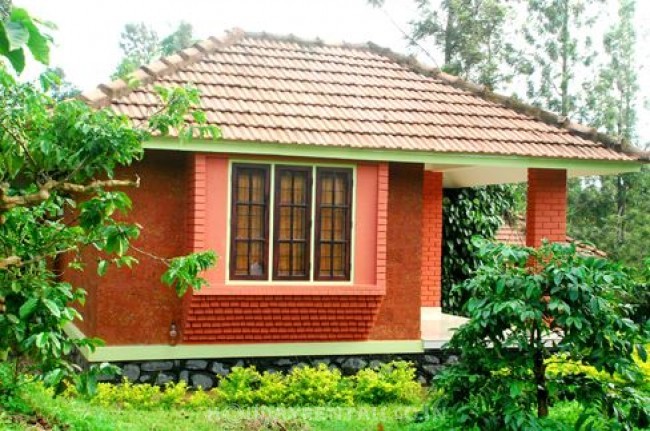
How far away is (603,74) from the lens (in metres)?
30.9

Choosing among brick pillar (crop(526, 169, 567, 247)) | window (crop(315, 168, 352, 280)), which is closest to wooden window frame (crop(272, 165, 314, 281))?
window (crop(315, 168, 352, 280))

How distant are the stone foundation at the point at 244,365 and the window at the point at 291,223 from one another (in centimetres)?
121

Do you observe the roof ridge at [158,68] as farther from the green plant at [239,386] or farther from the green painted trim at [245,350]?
the green plant at [239,386]

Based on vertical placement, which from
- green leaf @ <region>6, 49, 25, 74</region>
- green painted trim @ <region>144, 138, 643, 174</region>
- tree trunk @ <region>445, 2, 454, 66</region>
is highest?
tree trunk @ <region>445, 2, 454, 66</region>

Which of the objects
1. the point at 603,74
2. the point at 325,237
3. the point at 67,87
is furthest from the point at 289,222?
the point at 67,87

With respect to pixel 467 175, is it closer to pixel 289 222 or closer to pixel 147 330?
pixel 289 222

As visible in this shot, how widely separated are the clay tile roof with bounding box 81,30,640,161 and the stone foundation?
113 inches

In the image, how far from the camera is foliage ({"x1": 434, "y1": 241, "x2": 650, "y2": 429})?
A: 6.77 metres

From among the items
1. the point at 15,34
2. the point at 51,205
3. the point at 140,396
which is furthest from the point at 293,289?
the point at 15,34

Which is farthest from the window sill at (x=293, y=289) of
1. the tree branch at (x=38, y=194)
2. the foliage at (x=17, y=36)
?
the foliage at (x=17, y=36)

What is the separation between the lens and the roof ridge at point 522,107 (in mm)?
11617

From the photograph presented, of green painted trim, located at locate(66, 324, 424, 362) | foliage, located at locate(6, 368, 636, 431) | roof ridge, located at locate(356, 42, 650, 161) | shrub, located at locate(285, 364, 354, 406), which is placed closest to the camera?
foliage, located at locate(6, 368, 636, 431)

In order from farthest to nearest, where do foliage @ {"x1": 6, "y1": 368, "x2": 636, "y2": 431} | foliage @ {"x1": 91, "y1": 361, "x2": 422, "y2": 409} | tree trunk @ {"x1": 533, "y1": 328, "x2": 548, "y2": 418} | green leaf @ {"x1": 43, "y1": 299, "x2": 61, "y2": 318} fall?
foliage @ {"x1": 91, "y1": 361, "x2": 422, "y2": 409} → foliage @ {"x1": 6, "y1": 368, "x2": 636, "y2": 431} → tree trunk @ {"x1": 533, "y1": 328, "x2": 548, "y2": 418} → green leaf @ {"x1": 43, "y1": 299, "x2": 61, "y2": 318}

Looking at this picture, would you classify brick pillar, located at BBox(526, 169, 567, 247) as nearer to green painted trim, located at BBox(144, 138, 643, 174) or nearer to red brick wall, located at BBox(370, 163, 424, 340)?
green painted trim, located at BBox(144, 138, 643, 174)
